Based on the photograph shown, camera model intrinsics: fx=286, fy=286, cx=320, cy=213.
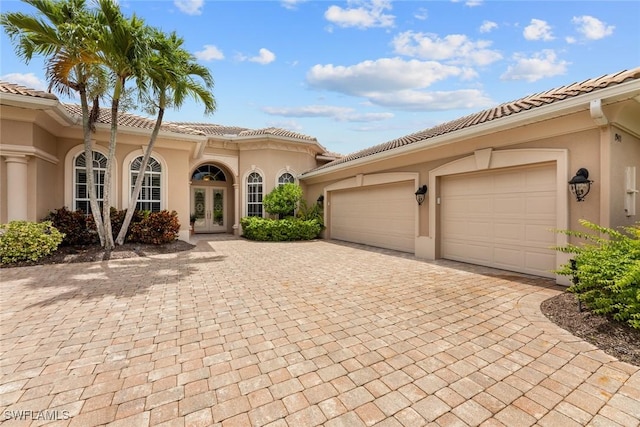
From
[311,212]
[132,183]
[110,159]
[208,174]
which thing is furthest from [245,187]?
[110,159]

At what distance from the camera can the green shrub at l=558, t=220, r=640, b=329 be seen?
3.22 meters

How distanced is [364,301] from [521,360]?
2249mm

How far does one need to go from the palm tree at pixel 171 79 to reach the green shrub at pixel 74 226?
35.1 inches

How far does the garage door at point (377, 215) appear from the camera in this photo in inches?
381

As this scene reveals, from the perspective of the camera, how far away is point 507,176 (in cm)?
689

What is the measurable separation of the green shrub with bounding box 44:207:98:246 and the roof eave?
9874mm

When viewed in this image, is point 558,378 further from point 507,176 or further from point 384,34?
point 384,34

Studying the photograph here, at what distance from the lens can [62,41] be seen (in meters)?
7.27

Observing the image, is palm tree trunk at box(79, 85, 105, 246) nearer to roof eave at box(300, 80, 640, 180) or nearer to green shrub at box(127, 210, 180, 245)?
green shrub at box(127, 210, 180, 245)

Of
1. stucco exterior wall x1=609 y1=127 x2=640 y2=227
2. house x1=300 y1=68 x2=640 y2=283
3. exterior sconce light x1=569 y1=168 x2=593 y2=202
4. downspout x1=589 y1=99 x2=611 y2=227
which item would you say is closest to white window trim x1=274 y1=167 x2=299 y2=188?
house x1=300 y1=68 x2=640 y2=283

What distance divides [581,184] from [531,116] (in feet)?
5.36

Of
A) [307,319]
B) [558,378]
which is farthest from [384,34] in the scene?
[558,378]

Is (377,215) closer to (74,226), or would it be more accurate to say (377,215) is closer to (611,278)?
(611,278)

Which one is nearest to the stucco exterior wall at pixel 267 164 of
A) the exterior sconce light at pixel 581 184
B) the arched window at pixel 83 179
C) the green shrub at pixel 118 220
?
the green shrub at pixel 118 220
